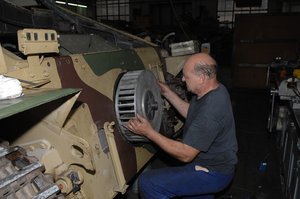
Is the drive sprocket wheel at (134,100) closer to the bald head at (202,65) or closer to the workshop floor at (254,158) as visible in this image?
the bald head at (202,65)

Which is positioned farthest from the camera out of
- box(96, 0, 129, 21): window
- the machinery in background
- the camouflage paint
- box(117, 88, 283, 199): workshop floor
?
box(96, 0, 129, 21): window

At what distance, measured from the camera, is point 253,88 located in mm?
7828

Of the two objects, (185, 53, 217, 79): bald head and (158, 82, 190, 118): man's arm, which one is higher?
(185, 53, 217, 79): bald head

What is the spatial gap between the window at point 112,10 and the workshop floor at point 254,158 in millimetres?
13602

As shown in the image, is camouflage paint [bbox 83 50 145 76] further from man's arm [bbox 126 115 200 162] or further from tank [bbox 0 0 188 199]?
man's arm [bbox 126 115 200 162]

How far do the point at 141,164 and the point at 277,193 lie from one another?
155cm

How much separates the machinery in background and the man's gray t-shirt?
0.58 m

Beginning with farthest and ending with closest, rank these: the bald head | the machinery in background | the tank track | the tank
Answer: the machinery in background → the bald head → the tank → the tank track

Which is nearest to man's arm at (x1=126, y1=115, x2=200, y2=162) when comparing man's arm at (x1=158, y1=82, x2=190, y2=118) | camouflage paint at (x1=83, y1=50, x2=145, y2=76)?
camouflage paint at (x1=83, y1=50, x2=145, y2=76)

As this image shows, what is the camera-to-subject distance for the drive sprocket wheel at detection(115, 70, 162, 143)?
7.04ft

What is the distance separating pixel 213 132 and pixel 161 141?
1.20 feet

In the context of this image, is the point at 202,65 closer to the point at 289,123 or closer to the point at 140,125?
the point at 140,125

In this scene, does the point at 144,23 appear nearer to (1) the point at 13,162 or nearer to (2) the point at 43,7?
(2) the point at 43,7

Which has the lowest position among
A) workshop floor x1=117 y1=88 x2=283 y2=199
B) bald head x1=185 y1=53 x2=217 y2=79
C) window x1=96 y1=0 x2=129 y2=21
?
workshop floor x1=117 y1=88 x2=283 y2=199
